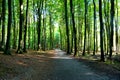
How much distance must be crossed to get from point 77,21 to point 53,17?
32.6 ft

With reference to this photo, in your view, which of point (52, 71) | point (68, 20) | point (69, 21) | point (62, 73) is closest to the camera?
point (62, 73)

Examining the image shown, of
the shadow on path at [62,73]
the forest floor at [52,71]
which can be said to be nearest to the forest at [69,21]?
the forest floor at [52,71]

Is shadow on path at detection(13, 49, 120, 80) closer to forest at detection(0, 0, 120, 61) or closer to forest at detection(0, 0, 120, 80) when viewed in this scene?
forest at detection(0, 0, 120, 80)

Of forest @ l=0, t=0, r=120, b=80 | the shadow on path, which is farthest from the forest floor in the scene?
forest @ l=0, t=0, r=120, b=80

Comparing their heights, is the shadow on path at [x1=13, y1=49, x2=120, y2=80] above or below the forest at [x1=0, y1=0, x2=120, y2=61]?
below

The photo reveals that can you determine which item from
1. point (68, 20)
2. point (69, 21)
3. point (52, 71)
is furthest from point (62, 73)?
point (69, 21)

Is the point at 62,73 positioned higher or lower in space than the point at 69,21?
lower

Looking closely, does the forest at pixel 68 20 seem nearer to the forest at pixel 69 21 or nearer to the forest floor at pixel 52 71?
the forest at pixel 69 21

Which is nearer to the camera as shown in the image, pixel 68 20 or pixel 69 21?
pixel 68 20

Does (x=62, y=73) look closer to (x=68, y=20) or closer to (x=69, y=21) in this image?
(x=68, y=20)

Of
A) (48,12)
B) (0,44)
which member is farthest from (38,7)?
(0,44)

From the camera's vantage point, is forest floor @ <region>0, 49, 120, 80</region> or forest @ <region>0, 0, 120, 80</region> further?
forest @ <region>0, 0, 120, 80</region>

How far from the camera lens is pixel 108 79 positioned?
12.9 meters

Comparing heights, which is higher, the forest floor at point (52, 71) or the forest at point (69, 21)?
the forest at point (69, 21)
